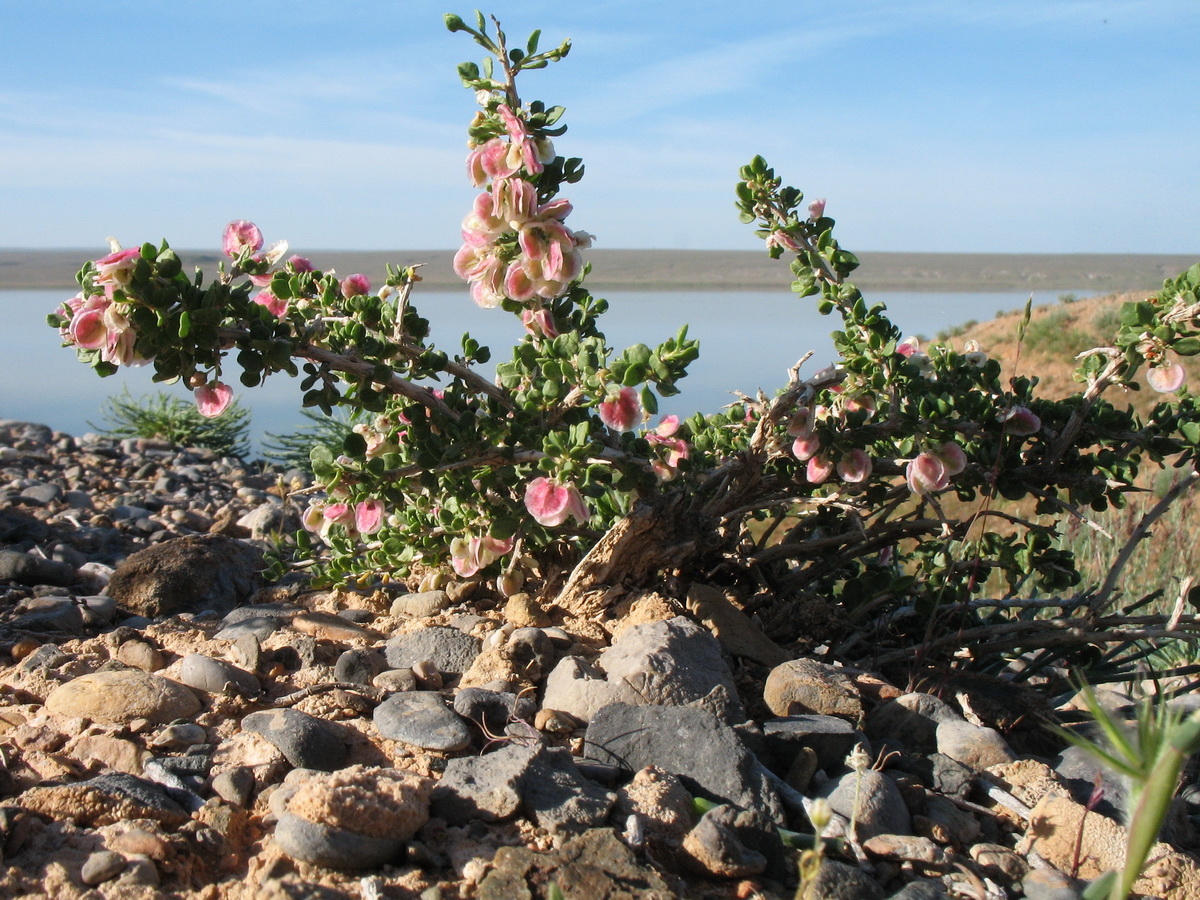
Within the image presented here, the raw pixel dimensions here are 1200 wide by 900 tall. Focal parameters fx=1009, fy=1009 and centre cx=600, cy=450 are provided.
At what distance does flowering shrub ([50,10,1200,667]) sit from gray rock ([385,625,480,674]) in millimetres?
199

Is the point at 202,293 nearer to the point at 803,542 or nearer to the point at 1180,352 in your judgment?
the point at 803,542

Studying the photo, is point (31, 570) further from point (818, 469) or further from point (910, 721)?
point (910, 721)

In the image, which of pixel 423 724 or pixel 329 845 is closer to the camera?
pixel 329 845

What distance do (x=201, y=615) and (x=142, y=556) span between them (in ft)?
1.27

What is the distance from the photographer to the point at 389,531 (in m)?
3.04

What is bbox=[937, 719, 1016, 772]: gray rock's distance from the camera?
7.45 ft

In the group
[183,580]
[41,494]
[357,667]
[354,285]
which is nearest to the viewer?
[357,667]

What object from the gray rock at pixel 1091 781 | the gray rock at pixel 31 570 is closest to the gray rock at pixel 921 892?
the gray rock at pixel 1091 781

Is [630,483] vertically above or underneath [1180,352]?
underneath

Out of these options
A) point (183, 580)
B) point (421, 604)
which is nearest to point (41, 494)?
point (183, 580)

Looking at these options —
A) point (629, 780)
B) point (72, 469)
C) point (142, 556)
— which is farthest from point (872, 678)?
point (72, 469)

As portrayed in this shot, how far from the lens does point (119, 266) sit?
2.08 meters

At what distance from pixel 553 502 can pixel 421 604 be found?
790 mm

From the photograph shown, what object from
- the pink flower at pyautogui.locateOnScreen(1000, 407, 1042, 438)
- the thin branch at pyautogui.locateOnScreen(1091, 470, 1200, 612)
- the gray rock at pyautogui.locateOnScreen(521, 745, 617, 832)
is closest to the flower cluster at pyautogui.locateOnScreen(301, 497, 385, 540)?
the gray rock at pyautogui.locateOnScreen(521, 745, 617, 832)
